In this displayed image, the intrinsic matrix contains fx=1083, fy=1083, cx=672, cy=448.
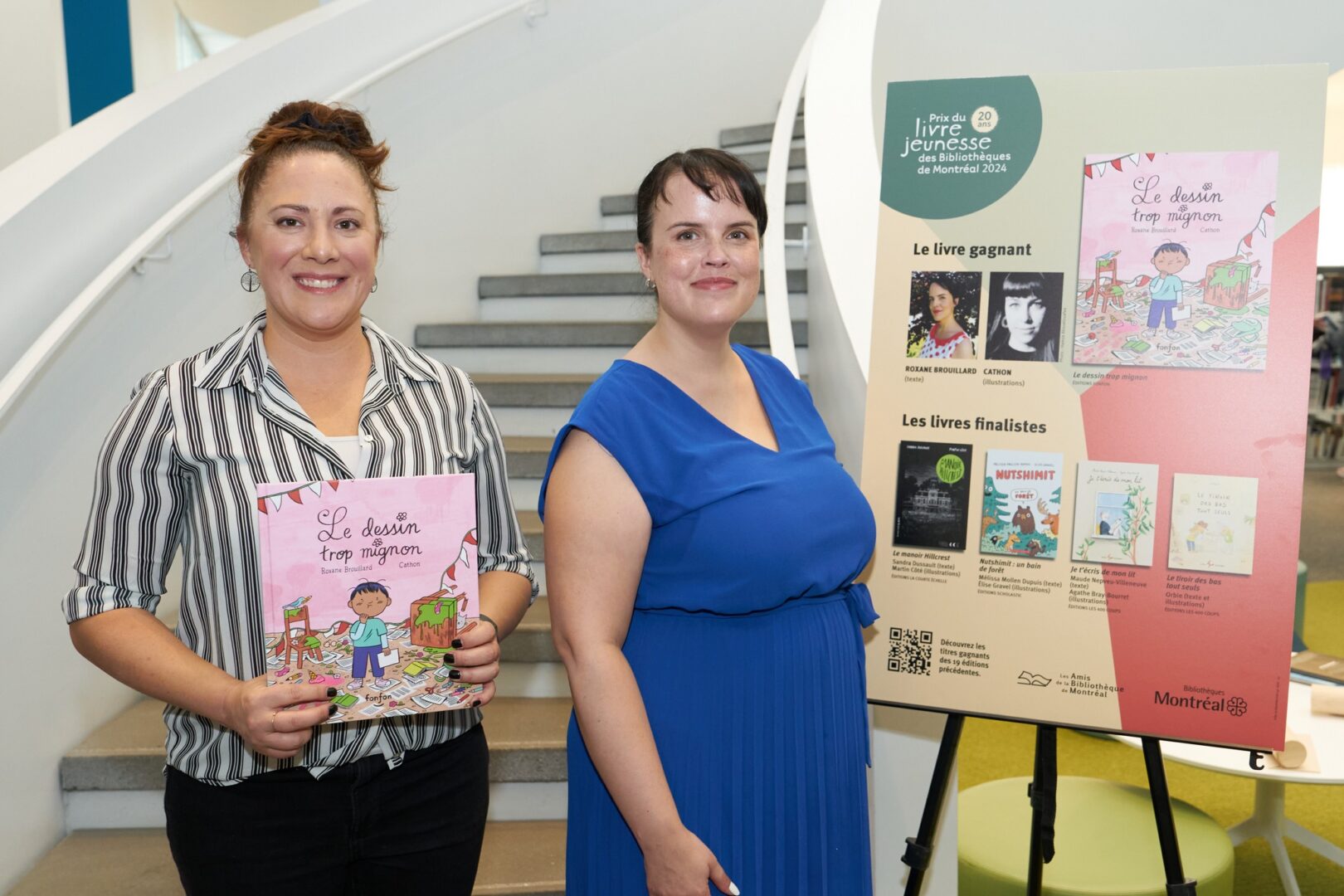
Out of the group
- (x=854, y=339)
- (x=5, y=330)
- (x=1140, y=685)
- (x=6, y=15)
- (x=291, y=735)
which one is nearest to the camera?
(x=291, y=735)

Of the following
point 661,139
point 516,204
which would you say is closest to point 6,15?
point 516,204

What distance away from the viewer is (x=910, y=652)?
1.95 meters

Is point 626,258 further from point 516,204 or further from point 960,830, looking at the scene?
point 960,830

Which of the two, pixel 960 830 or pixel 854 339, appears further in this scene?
pixel 960 830

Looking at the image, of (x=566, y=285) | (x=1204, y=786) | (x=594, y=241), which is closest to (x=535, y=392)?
(x=566, y=285)

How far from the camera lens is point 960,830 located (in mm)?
2670

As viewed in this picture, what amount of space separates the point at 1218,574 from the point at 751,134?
4.30 meters

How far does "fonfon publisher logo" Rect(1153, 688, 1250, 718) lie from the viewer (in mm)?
1757

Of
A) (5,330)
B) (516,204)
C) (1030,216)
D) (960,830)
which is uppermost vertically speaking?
(516,204)

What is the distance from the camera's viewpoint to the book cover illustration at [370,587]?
4.20ft

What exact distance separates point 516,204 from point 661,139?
1167 millimetres

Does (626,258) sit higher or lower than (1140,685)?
higher

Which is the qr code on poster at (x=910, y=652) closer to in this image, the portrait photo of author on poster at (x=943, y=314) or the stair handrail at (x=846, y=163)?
the portrait photo of author on poster at (x=943, y=314)

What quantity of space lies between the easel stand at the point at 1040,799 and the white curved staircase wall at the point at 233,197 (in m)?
A: 1.94
